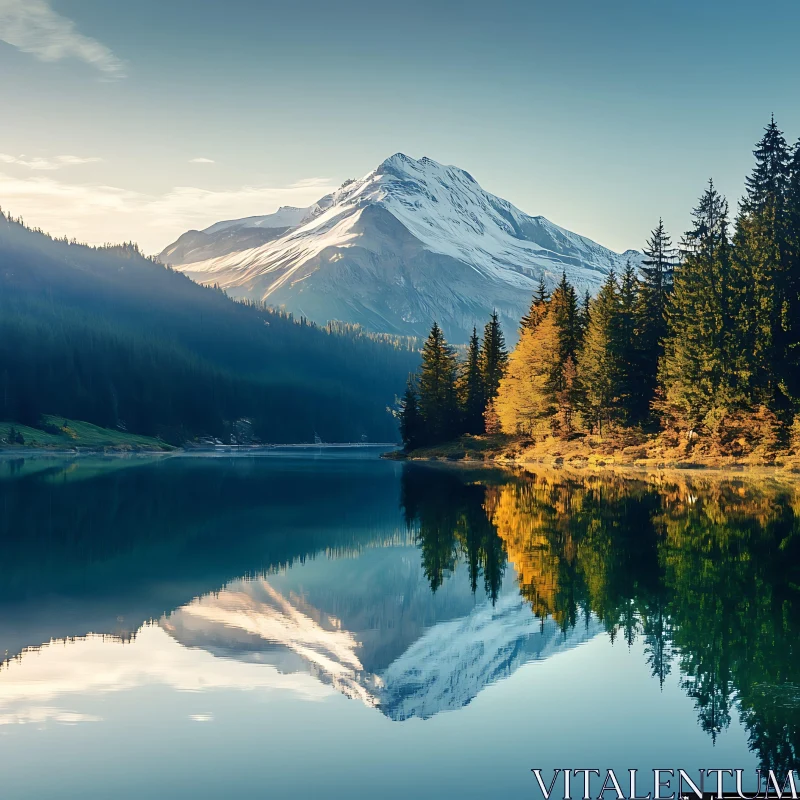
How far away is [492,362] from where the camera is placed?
126 m

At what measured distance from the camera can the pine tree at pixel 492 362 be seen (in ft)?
405

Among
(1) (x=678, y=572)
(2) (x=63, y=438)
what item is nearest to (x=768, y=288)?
(1) (x=678, y=572)

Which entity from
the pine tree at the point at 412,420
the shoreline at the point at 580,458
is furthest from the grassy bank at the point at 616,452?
the pine tree at the point at 412,420

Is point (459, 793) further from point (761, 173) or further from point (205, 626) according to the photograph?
point (761, 173)

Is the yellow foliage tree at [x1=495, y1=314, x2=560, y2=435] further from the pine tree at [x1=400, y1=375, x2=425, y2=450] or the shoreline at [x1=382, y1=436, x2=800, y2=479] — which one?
the pine tree at [x1=400, y1=375, x2=425, y2=450]

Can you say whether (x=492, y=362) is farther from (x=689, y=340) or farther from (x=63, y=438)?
(x=63, y=438)

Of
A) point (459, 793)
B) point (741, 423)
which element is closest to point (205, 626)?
point (459, 793)

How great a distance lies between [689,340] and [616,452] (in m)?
14.4

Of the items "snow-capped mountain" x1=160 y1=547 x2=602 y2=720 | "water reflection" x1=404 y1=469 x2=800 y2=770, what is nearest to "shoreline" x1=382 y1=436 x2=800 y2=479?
"water reflection" x1=404 y1=469 x2=800 y2=770

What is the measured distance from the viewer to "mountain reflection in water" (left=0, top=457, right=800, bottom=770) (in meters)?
17.0

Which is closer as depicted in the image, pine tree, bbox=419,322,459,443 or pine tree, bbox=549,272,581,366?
pine tree, bbox=549,272,581,366

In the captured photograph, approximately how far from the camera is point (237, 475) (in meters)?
93.0

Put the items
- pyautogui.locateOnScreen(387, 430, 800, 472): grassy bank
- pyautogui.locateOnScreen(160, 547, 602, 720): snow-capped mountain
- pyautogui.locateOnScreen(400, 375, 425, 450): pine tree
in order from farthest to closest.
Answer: pyautogui.locateOnScreen(400, 375, 425, 450): pine tree
pyautogui.locateOnScreen(387, 430, 800, 472): grassy bank
pyautogui.locateOnScreen(160, 547, 602, 720): snow-capped mountain

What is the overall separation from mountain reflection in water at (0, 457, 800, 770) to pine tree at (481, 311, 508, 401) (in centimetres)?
7331
